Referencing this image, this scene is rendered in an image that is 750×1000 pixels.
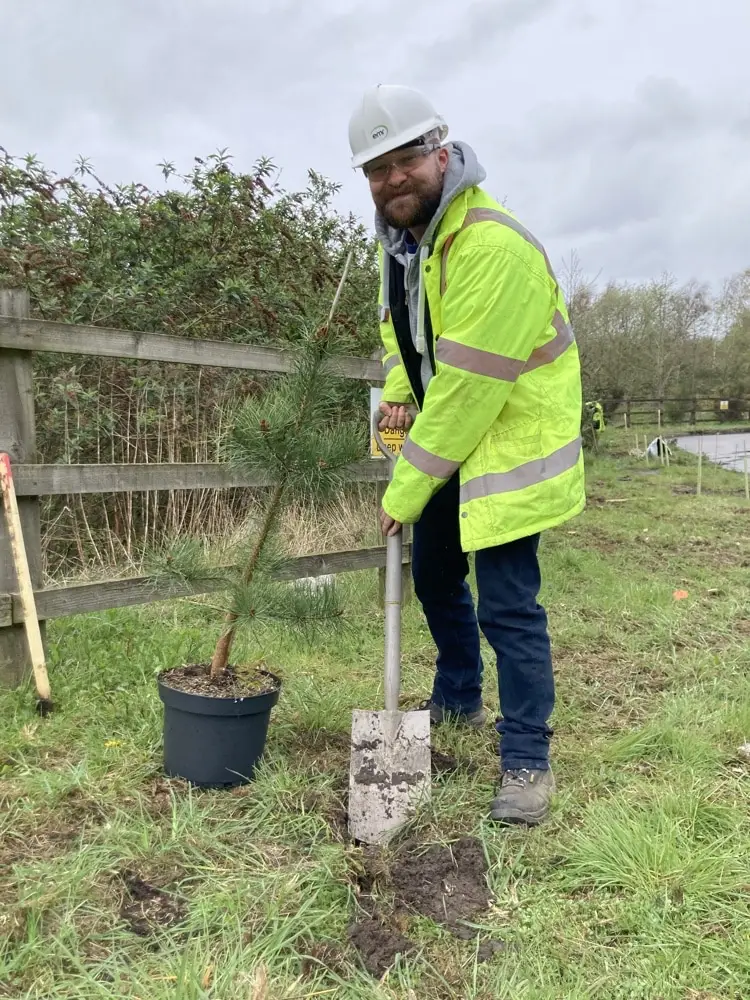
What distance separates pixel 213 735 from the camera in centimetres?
231

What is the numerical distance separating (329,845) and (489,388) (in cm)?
132

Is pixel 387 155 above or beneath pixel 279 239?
beneath

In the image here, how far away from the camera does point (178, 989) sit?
1.49 metres

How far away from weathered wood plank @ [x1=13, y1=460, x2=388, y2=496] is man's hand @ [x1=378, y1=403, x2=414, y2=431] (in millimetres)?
180

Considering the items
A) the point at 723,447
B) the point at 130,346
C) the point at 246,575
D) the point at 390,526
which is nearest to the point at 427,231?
the point at 390,526

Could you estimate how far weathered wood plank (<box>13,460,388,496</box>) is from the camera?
117 inches

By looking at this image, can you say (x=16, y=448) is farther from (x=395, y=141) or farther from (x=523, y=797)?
(x=523, y=797)

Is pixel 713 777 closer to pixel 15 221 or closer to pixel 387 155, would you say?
pixel 387 155

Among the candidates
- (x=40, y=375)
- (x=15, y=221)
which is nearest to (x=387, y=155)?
(x=40, y=375)

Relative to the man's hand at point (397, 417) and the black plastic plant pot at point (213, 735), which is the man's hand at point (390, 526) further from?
the black plastic plant pot at point (213, 735)

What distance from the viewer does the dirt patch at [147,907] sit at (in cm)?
173

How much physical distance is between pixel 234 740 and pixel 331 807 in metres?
0.36

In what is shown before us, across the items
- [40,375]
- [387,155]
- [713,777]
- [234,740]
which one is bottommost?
[713,777]

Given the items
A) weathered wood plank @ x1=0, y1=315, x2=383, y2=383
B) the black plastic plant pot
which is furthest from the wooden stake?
the black plastic plant pot
